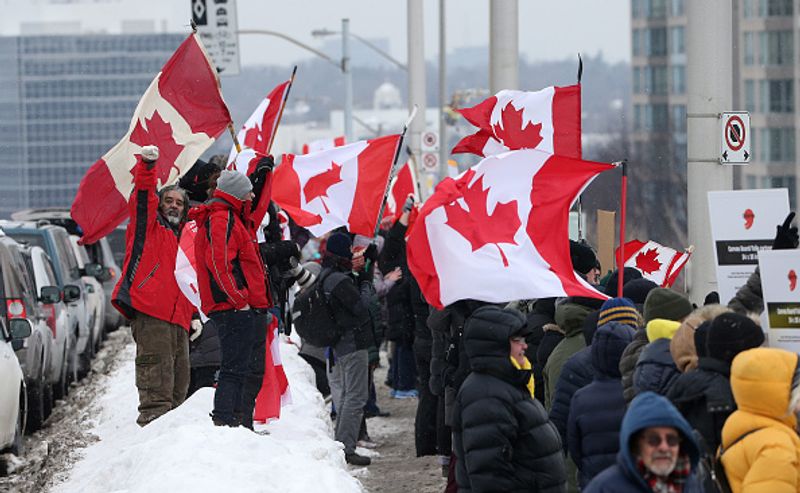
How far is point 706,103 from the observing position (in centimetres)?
1344

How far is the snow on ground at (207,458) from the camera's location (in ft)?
31.3

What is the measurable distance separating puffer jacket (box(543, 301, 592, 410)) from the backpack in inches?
141

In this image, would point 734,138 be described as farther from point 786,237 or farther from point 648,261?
point 786,237

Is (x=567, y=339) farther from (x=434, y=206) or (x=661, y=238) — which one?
(x=661, y=238)

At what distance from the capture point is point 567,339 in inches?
404

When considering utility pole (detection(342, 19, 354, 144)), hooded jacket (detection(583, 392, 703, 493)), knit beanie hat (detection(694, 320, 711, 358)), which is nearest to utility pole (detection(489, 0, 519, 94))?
knit beanie hat (detection(694, 320, 711, 358))

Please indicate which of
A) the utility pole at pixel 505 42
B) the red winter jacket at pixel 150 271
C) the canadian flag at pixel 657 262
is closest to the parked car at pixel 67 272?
the utility pole at pixel 505 42

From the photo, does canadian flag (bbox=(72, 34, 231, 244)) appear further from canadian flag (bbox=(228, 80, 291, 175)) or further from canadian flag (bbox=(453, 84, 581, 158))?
canadian flag (bbox=(453, 84, 581, 158))

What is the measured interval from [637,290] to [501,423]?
2818 millimetres

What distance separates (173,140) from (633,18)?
87.8 m

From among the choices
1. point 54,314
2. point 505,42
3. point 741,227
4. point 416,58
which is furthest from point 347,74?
point 741,227

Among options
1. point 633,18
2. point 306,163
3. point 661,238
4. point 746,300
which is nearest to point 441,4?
point 661,238

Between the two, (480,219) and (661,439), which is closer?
(661,439)

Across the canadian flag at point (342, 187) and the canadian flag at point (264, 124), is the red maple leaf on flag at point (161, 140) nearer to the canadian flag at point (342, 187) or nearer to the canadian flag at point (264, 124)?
the canadian flag at point (264, 124)
